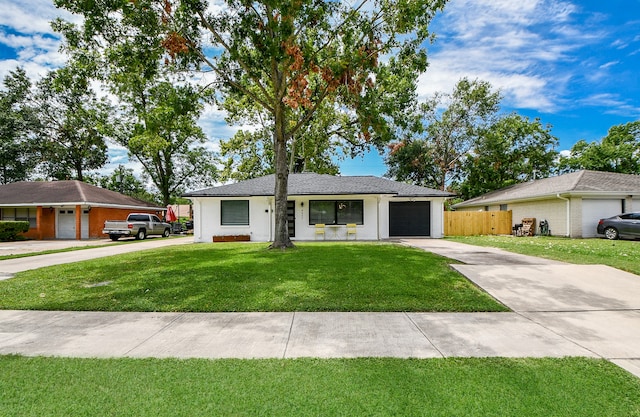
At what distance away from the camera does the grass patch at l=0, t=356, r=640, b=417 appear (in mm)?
2283

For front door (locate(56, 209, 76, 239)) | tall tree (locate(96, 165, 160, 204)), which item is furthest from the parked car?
tall tree (locate(96, 165, 160, 204))

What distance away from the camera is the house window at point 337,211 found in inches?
656

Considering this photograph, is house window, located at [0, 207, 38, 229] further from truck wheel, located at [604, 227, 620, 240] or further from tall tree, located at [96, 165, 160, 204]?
truck wheel, located at [604, 227, 620, 240]

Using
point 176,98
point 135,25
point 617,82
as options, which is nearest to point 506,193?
point 617,82

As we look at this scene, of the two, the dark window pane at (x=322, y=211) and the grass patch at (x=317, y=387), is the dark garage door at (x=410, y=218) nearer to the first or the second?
the dark window pane at (x=322, y=211)

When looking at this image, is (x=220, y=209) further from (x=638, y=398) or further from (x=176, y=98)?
(x=638, y=398)

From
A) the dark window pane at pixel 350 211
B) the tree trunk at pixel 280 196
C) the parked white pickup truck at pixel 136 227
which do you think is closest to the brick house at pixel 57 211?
the parked white pickup truck at pixel 136 227

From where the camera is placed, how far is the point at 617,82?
62.8 ft

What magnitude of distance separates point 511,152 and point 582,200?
12.7 metres

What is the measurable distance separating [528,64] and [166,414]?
66.6ft

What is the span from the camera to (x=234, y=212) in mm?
17078

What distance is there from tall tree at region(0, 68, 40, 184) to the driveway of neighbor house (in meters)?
33.3

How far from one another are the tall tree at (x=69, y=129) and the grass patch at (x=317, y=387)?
101 feet

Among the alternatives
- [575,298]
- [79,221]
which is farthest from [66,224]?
[575,298]
